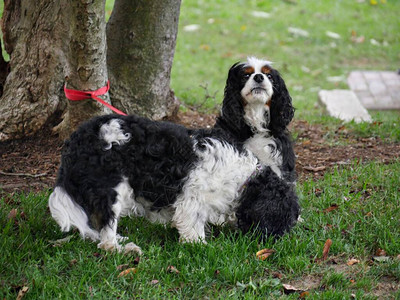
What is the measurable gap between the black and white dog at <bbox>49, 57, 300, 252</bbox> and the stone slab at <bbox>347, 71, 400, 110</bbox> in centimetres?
536

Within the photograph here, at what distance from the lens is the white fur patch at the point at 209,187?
3.92 m

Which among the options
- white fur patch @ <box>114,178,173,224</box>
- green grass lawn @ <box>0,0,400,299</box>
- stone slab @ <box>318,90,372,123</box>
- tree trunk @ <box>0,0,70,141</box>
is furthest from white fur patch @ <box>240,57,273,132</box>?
stone slab @ <box>318,90,372,123</box>

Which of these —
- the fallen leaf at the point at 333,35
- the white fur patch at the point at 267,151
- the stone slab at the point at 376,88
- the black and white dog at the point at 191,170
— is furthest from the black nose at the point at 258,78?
the fallen leaf at the point at 333,35

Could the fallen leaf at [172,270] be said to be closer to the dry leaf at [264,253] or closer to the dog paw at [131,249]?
the dog paw at [131,249]

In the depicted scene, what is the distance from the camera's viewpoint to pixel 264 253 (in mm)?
3844

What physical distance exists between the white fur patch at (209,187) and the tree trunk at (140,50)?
195 cm

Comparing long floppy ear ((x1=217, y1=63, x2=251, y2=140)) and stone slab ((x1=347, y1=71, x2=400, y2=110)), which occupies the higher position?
long floppy ear ((x1=217, y1=63, x2=251, y2=140))

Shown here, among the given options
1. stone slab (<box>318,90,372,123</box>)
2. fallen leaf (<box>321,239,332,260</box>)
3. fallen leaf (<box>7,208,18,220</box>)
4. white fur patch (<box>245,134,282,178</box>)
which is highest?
white fur patch (<box>245,134,282,178</box>)

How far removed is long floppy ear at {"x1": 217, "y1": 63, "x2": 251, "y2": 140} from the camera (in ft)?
13.8

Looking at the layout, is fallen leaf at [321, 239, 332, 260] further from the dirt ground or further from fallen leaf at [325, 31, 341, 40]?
fallen leaf at [325, 31, 341, 40]

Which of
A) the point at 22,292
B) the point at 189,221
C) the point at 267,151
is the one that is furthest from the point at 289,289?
the point at 22,292

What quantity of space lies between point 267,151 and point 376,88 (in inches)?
246

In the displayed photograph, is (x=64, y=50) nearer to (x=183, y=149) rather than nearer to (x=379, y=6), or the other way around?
(x=183, y=149)

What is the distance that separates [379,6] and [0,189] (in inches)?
478
